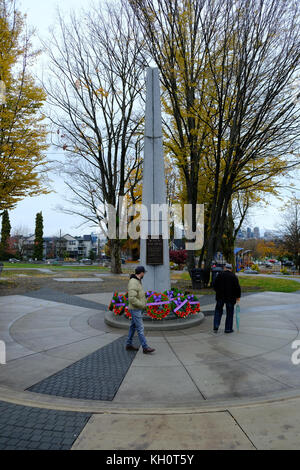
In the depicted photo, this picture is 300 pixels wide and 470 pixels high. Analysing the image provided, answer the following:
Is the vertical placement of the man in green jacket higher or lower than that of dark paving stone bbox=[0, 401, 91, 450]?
higher

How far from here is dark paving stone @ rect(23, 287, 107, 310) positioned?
1004 centimetres

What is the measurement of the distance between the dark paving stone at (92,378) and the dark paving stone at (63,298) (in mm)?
4378

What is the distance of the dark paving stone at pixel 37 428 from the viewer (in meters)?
2.84

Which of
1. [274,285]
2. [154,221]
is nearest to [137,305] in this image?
[154,221]

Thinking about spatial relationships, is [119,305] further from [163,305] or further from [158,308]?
[163,305]

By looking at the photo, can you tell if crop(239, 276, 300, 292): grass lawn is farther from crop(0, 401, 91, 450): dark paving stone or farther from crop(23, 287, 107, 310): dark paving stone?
crop(0, 401, 91, 450): dark paving stone

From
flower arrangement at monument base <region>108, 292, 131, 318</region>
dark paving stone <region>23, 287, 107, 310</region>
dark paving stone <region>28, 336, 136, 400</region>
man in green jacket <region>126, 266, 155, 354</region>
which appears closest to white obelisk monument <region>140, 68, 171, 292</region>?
flower arrangement at monument base <region>108, 292, 131, 318</region>

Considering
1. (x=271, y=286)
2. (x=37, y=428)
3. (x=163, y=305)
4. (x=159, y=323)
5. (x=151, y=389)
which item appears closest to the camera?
(x=37, y=428)

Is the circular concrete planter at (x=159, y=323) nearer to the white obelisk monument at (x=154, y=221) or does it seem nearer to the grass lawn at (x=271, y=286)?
the white obelisk monument at (x=154, y=221)

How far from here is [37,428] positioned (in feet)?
10.3

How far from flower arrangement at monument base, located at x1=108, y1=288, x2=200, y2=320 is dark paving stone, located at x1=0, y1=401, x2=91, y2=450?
400 centimetres

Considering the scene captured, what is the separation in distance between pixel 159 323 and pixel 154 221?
2810 millimetres
